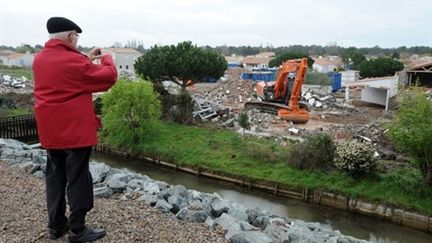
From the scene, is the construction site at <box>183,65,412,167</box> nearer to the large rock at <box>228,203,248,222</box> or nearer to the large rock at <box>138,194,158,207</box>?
the large rock at <box>228,203,248,222</box>

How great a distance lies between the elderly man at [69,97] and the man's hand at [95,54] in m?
0.08

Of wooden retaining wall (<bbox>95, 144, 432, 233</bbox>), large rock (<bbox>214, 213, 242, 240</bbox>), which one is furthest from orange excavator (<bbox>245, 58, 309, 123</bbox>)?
large rock (<bbox>214, 213, 242, 240</bbox>)

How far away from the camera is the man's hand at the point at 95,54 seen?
11.8 feet

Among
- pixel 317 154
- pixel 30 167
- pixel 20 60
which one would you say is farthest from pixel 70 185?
pixel 20 60

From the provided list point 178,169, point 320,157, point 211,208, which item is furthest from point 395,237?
point 178,169

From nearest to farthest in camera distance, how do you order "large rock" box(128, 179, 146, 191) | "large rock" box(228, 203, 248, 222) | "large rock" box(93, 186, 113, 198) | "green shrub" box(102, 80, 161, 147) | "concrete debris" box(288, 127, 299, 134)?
"large rock" box(93, 186, 113, 198) < "large rock" box(228, 203, 248, 222) < "large rock" box(128, 179, 146, 191) < "green shrub" box(102, 80, 161, 147) < "concrete debris" box(288, 127, 299, 134)

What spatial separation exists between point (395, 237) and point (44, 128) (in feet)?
32.0

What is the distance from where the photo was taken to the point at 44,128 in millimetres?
3371

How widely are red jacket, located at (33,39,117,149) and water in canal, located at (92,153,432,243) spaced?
8.91 metres

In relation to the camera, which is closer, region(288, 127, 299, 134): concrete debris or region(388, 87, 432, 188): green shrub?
region(388, 87, 432, 188): green shrub

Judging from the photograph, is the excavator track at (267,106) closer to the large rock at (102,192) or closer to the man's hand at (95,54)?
the large rock at (102,192)

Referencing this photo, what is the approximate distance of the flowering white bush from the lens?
40.6 feet

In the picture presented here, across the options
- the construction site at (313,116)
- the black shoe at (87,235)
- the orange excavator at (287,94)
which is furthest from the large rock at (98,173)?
the orange excavator at (287,94)

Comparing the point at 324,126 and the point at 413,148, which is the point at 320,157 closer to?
the point at 413,148
